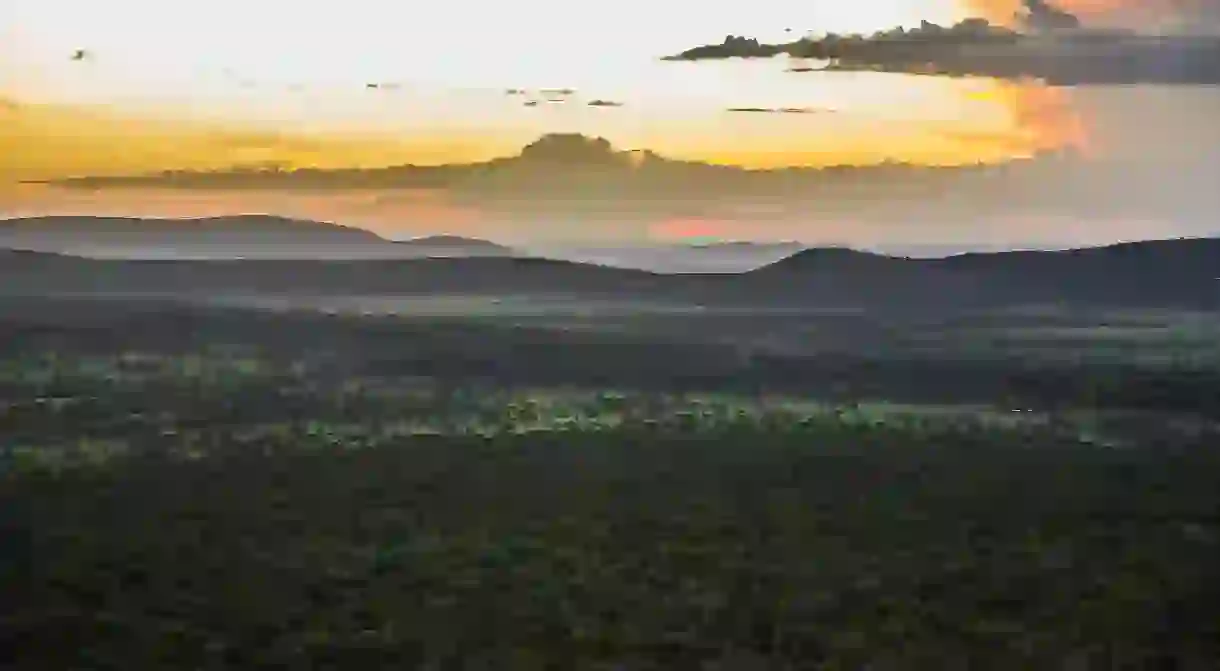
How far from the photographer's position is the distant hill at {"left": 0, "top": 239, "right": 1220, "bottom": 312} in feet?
12.6

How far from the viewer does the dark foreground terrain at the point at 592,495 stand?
309cm

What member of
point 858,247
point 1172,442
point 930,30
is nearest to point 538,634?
point 858,247

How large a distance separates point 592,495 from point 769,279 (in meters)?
0.84

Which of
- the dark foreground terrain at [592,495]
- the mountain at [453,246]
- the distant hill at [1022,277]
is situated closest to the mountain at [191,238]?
the mountain at [453,246]

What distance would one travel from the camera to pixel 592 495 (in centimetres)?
350

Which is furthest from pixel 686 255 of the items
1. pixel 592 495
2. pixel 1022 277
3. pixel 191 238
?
pixel 191 238

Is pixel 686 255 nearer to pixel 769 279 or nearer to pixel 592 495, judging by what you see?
pixel 769 279

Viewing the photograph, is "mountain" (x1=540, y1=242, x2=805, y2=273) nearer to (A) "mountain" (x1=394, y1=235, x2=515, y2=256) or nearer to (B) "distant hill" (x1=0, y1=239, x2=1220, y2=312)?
(B) "distant hill" (x1=0, y1=239, x2=1220, y2=312)

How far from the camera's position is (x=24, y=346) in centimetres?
377

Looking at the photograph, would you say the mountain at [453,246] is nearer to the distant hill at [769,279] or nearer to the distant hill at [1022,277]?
the distant hill at [769,279]

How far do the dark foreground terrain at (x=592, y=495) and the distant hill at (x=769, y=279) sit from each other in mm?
82

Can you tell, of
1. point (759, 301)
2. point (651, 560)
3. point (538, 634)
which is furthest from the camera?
point (759, 301)

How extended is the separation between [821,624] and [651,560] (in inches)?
16.9

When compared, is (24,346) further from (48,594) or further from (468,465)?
(468,465)
